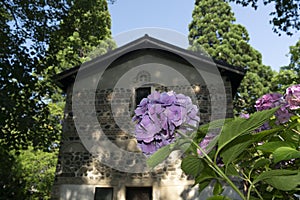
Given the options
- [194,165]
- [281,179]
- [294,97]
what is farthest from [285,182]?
[294,97]

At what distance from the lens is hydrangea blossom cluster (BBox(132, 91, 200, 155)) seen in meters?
0.98

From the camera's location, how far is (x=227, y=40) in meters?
22.3

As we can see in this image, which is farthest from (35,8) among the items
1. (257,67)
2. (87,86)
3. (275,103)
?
(257,67)

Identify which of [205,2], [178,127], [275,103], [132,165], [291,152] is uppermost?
[205,2]

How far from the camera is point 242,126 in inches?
33.2

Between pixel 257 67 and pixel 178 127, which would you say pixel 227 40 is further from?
pixel 178 127

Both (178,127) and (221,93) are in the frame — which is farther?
(221,93)

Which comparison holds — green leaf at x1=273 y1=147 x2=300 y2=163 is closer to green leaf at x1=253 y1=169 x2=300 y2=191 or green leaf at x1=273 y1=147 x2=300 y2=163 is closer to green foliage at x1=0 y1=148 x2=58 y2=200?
green leaf at x1=253 y1=169 x2=300 y2=191

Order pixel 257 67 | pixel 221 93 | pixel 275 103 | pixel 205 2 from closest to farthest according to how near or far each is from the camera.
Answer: pixel 275 103 → pixel 221 93 → pixel 257 67 → pixel 205 2

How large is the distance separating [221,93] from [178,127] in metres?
7.41

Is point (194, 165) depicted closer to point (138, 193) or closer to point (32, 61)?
point (138, 193)

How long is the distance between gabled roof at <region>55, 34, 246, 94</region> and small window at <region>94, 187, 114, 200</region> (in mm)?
3430

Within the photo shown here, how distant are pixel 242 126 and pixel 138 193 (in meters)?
7.02

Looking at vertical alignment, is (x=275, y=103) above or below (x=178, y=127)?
above
